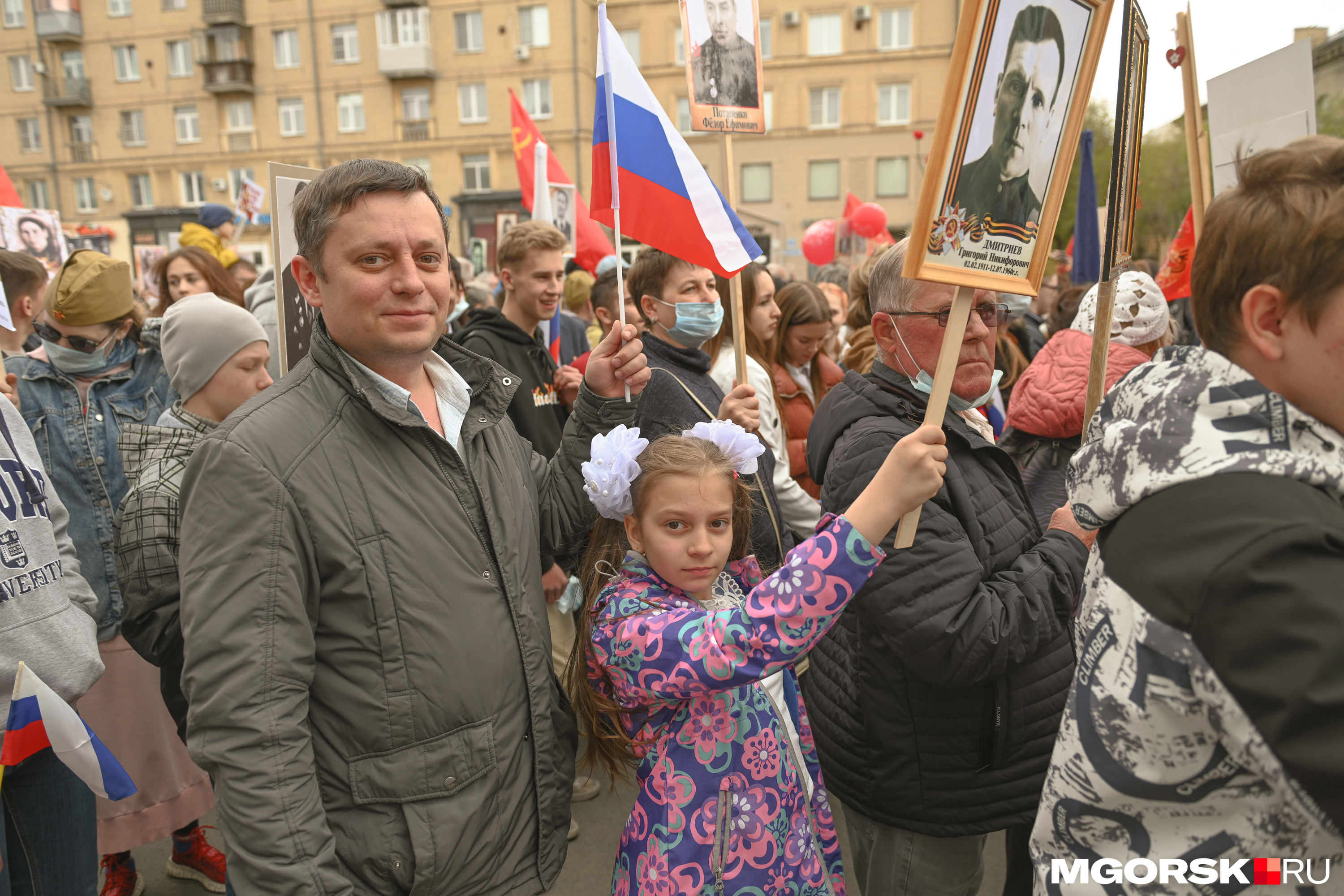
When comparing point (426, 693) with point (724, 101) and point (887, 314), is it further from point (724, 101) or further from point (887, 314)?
point (724, 101)

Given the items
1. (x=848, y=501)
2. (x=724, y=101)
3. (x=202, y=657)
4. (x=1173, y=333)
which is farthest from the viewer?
(x=1173, y=333)

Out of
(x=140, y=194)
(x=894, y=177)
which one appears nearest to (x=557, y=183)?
(x=894, y=177)

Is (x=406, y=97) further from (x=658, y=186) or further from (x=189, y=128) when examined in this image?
(x=658, y=186)

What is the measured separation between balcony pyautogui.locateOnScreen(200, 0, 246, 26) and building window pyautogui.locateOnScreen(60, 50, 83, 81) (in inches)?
252

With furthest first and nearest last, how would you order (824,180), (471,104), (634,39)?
(471,104) → (634,39) → (824,180)

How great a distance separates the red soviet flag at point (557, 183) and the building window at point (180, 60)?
116 feet

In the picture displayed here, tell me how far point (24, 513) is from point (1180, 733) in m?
2.40

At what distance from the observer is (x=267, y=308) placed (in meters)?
4.36

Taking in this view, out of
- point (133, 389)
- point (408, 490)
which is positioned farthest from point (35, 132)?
point (408, 490)

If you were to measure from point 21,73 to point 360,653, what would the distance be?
46.7m

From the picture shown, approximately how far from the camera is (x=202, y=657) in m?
1.43

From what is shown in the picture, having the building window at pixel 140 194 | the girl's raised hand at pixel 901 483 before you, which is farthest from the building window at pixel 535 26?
the girl's raised hand at pixel 901 483

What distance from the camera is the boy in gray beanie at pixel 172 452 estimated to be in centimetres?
215

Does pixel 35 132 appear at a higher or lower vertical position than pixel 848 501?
higher
